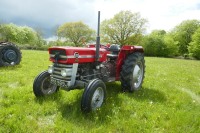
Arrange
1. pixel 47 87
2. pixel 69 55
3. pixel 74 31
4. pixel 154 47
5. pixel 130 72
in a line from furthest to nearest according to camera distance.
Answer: pixel 74 31 < pixel 154 47 < pixel 130 72 < pixel 47 87 < pixel 69 55

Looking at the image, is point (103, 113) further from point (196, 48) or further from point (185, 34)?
point (185, 34)

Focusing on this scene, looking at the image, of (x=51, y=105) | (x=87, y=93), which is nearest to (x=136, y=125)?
(x=87, y=93)

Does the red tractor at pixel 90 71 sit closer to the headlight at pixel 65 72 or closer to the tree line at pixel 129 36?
the headlight at pixel 65 72

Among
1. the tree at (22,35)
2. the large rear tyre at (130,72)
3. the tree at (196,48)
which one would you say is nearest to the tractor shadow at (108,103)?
the large rear tyre at (130,72)

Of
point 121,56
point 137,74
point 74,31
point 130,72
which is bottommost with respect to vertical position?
point 137,74

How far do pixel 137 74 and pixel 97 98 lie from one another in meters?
2.23

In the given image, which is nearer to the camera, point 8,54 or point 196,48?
point 8,54

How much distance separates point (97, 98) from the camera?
205 inches

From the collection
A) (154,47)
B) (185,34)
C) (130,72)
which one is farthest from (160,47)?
(130,72)

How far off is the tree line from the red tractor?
123ft

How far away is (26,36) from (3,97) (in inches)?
2897

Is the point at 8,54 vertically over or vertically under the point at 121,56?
under

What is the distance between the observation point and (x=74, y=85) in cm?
529

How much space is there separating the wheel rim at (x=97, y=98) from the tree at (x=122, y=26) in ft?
145
